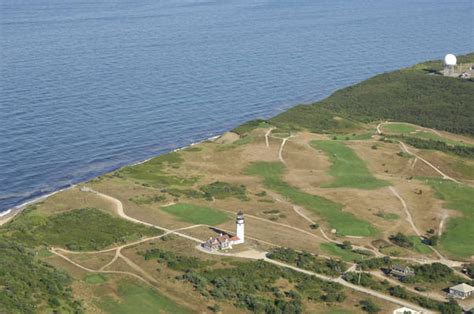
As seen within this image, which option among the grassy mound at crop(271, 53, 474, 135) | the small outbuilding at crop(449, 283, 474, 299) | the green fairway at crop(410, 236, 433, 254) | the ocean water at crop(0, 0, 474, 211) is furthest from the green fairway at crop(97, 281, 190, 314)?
the grassy mound at crop(271, 53, 474, 135)

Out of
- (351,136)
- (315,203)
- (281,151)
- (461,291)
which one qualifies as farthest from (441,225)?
(351,136)

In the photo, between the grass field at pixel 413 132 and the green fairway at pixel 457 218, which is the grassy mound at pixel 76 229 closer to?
the green fairway at pixel 457 218

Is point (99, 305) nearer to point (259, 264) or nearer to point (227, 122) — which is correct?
point (259, 264)

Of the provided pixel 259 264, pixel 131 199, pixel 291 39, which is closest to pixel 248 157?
pixel 131 199

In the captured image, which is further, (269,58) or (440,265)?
(269,58)

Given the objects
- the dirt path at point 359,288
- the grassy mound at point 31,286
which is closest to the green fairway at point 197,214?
the dirt path at point 359,288

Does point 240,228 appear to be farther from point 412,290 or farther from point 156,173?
point 156,173

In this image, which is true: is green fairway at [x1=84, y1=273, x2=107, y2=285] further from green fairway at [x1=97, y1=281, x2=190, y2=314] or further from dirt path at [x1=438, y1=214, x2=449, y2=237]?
dirt path at [x1=438, y1=214, x2=449, y2=237]
